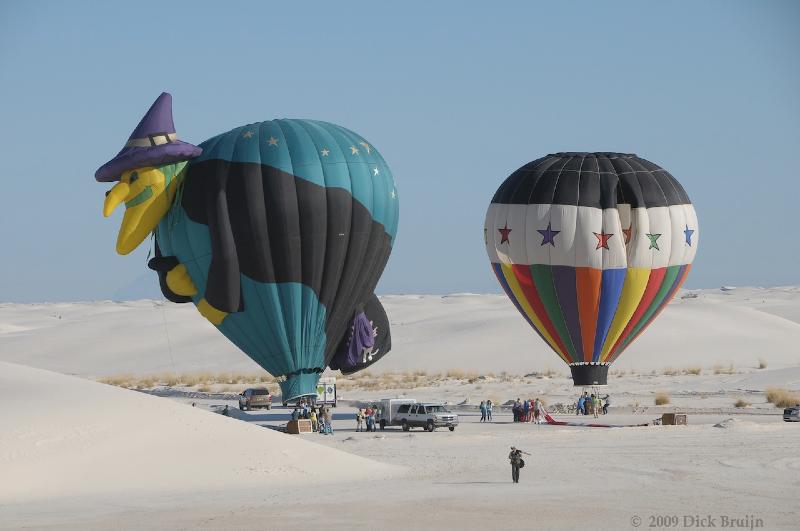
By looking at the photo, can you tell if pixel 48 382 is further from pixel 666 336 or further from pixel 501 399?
pixel 666 336

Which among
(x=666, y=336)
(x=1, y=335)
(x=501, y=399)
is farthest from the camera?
(x=1, y=335)

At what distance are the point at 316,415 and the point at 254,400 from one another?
1178cm

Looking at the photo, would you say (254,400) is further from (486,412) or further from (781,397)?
(781,397)

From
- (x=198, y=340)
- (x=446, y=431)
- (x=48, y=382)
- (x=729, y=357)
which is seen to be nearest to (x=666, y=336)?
(x=729, y=357)

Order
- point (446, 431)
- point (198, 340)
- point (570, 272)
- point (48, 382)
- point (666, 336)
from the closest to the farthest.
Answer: point (48, 382) → point (446, 431) → point (570, 272) → point (666, 336) → point (198, 340)

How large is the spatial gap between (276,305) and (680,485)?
1909cm

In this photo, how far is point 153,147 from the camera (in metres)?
45.6

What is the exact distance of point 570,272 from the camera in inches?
1988

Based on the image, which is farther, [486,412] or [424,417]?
[486,412]

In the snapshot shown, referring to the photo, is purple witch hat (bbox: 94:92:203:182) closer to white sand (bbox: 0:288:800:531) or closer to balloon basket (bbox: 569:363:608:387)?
white sand (bbox: 0:288:800:531)

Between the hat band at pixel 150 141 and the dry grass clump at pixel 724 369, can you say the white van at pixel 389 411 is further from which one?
the dry grass clump at pixel 724 369

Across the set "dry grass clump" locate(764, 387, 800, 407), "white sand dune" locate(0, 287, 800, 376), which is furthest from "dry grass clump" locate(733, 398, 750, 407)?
"white sand dune" locate(0, 287, 800, 376)

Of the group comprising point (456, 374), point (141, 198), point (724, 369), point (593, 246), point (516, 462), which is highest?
point (141, 198)

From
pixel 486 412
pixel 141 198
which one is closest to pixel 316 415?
pixel 486 412
